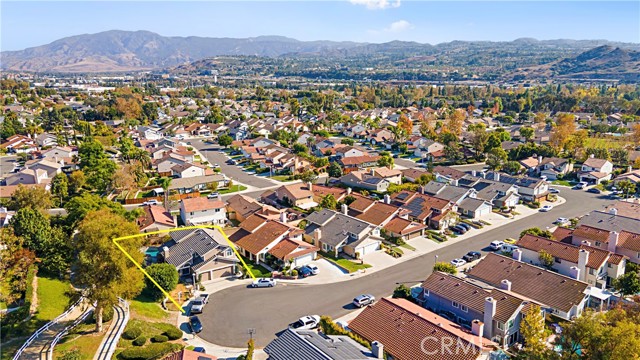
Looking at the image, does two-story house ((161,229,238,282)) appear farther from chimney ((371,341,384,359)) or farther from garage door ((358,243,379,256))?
chimney ((371,341,384,359))

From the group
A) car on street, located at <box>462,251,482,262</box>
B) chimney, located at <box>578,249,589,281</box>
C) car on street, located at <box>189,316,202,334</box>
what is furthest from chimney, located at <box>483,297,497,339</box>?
car on street, located at <box>189,316,202,334</box>

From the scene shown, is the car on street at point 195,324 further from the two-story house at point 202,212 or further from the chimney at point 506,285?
the chimney at point 506,285

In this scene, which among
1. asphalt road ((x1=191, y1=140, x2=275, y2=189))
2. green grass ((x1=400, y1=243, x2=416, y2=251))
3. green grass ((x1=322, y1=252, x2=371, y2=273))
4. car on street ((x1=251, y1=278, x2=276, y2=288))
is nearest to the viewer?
car on street ((x1=251, y1=278, x2=276, y2=288))

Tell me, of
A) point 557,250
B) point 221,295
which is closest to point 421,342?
point 221,295

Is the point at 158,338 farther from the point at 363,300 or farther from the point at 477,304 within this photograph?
the point at 477,304

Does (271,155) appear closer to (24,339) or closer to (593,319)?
(24,339)

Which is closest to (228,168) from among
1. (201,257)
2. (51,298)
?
(201,257)

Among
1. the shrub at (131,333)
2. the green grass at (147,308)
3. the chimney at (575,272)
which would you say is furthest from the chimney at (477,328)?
the green grass at (147,308)
